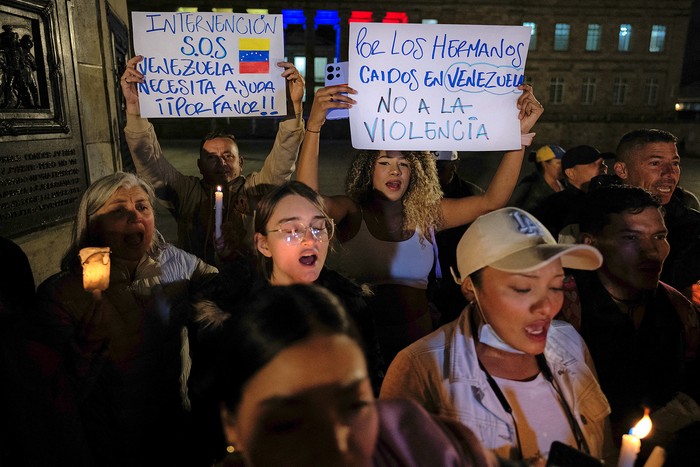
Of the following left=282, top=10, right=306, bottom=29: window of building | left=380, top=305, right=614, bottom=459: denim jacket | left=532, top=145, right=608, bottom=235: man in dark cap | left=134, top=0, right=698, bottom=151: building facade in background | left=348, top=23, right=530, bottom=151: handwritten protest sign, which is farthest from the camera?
left=282, top=10, right=306, bottom=29: window of building

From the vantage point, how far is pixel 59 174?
3.57 m

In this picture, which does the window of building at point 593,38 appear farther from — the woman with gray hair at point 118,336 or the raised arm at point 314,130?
the woman with gray hair at point 118,336

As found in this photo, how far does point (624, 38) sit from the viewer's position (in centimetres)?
4069

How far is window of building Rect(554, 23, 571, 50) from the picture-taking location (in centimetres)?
4009

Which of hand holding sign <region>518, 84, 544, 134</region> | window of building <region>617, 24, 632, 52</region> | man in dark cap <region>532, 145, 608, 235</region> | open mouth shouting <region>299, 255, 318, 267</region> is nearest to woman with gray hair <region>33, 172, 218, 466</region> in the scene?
open mouth shouting <region>299, 255, 318, 267</region>

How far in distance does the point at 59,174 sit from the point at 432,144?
2665mm

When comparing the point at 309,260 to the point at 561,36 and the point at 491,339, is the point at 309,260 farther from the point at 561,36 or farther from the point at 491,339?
the point at 561,36

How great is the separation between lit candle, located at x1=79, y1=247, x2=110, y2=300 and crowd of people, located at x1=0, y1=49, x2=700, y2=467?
0.03 metres

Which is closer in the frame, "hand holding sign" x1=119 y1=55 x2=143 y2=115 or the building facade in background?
"hand holding sign" x1=119 y1=55 x2=143 y2=115

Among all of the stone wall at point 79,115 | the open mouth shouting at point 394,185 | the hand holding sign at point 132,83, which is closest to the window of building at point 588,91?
the stone wall at point 79,115

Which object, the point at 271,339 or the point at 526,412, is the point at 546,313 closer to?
the point at 526,412

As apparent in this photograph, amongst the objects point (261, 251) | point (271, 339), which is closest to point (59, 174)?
point (261, 251)

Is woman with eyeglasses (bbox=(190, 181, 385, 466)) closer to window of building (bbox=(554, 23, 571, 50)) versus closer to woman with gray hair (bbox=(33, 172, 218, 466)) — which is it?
woman with gray hair (bbox=(33, 172, 218, 466))

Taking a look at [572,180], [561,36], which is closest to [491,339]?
[572,180]
